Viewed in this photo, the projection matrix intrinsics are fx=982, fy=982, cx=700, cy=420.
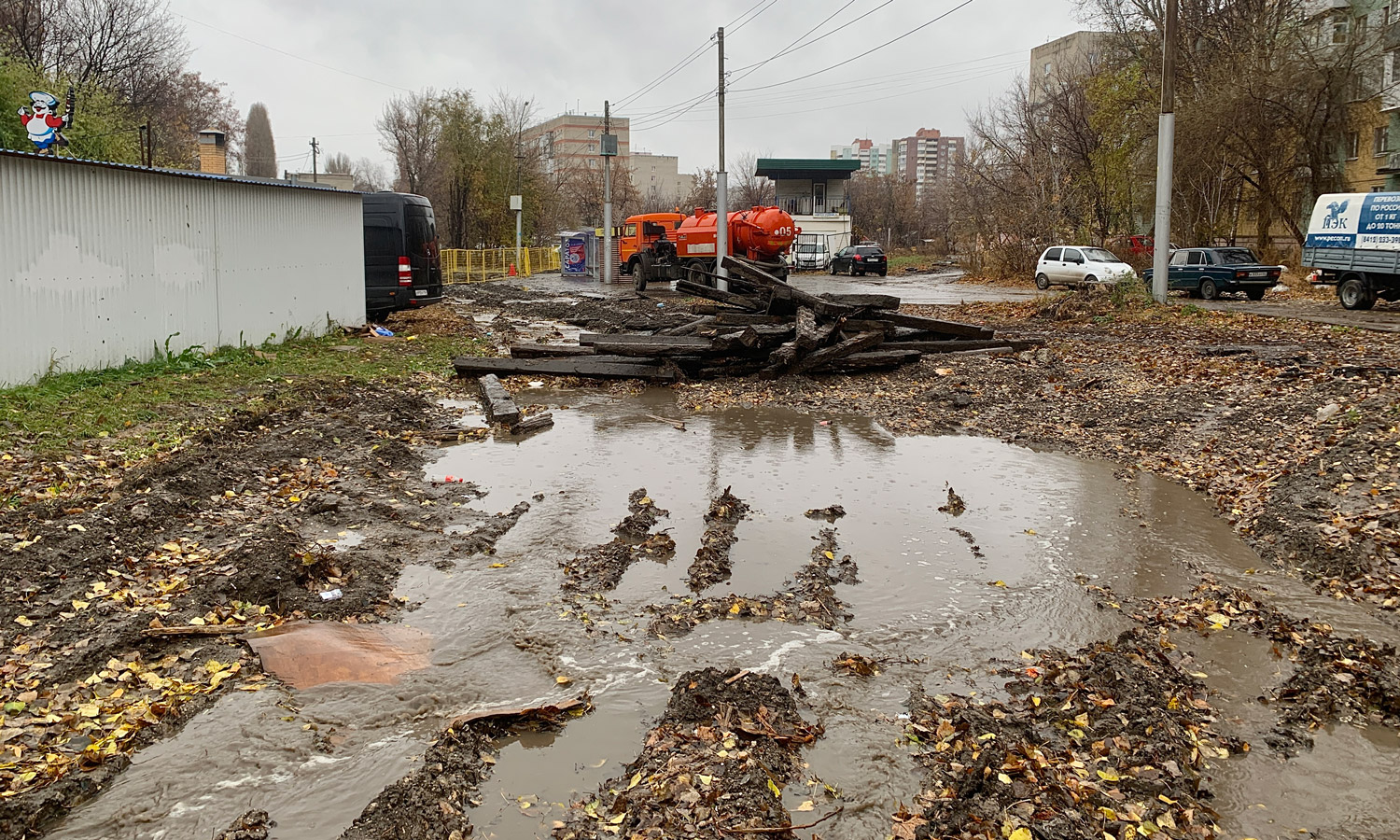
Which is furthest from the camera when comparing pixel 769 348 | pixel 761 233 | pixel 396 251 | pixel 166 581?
pixel 761 233

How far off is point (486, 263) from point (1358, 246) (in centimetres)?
3752

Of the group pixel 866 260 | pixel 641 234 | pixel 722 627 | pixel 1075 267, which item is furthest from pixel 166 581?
pixel 866 260

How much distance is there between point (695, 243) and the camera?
33.1m

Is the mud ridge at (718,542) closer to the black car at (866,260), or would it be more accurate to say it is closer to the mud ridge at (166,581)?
the mud ridge at (166,581)

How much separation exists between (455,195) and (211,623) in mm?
55945

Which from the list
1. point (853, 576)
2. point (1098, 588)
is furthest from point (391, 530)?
point (1098, 588)

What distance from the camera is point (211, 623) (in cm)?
504

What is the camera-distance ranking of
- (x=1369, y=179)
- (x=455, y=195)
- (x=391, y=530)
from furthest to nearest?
(x=455, y=195)
(x=1369, y=179)
(x=391, y=530)

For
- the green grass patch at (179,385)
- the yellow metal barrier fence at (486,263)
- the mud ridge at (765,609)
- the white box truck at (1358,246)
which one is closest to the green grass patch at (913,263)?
the yellow metal barrier fence at (486,263)

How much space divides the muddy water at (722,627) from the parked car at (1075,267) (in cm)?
2476

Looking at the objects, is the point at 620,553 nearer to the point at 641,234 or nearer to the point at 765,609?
the point at 765,609

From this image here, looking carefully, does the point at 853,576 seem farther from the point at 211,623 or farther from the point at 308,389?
the point at 308,389

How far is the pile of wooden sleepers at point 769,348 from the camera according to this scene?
14.6 meters

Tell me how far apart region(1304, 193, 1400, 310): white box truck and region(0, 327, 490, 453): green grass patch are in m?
18.5
